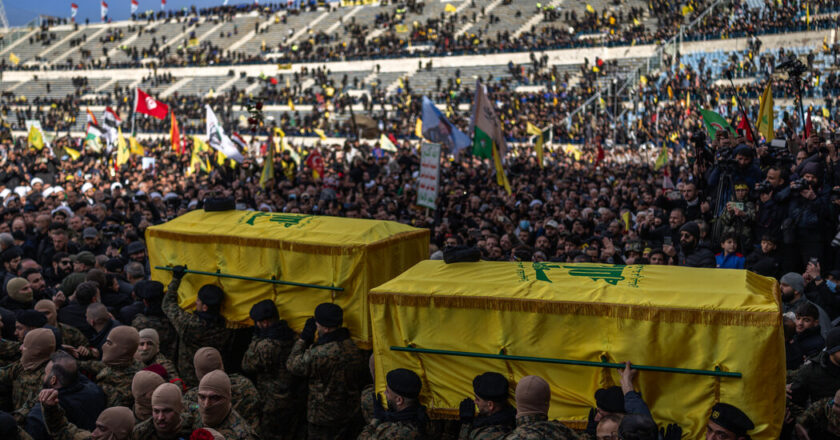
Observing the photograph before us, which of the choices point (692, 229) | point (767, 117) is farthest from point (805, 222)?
point (767, 117)

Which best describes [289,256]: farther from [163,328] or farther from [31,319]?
[31,319]

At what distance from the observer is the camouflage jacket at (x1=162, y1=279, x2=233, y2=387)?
6.58 metres

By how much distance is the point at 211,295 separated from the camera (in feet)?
21.8

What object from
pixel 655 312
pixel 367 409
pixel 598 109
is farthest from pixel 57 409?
pixel 598 109

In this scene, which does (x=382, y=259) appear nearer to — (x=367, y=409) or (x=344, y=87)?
(x=367, y=409)

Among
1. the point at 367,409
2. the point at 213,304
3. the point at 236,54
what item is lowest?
the point at 367,409

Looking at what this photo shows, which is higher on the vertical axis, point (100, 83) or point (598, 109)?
point (100, 83)

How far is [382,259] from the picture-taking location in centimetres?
632

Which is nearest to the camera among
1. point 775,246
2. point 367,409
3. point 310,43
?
point 367,409

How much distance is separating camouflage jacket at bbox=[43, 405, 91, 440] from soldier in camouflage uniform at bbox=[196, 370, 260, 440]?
0.69m

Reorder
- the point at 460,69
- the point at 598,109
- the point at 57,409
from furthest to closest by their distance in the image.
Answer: the point at 460,69
the point at 598,109
the point at 57,409

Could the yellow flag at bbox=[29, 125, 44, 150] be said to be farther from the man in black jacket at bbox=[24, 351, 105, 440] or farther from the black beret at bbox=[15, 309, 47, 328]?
the man in black jacket at bbox=[24, 351, 105, 440]

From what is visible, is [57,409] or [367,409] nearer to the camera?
[57,409]

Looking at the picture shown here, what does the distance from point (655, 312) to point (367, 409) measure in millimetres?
2232
